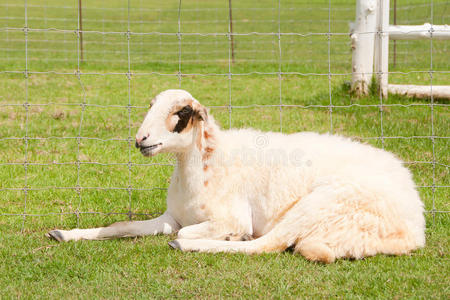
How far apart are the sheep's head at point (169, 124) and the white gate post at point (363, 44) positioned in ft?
15.9

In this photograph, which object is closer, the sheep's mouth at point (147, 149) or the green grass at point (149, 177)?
the green grass at point (149, 177)

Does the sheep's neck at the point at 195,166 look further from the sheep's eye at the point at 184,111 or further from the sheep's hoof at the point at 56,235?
the sheep's hoof at the point at 56,235

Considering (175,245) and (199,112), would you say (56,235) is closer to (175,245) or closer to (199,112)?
(175,245)

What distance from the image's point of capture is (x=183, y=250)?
4770 mm

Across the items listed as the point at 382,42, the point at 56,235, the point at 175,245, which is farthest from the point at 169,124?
the point at 382,42

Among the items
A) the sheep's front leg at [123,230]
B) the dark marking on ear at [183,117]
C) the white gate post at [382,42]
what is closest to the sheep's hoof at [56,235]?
the sheep's front leg at [123,230]

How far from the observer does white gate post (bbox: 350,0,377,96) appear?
368 inches

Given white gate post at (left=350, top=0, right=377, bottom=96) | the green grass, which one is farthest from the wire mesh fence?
white gate post at (left=350, top=0, right=377, bottom=96)

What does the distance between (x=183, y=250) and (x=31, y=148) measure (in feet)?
12.4

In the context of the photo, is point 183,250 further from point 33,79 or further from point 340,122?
point 33,79

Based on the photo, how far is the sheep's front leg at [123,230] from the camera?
508 cm

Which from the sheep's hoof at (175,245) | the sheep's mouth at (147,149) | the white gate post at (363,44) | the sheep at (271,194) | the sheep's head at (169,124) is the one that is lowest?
the sheep's hoof at (175,245)

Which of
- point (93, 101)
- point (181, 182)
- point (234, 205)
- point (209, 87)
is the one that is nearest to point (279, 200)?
point (234, 205)

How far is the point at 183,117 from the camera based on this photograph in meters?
4.80
